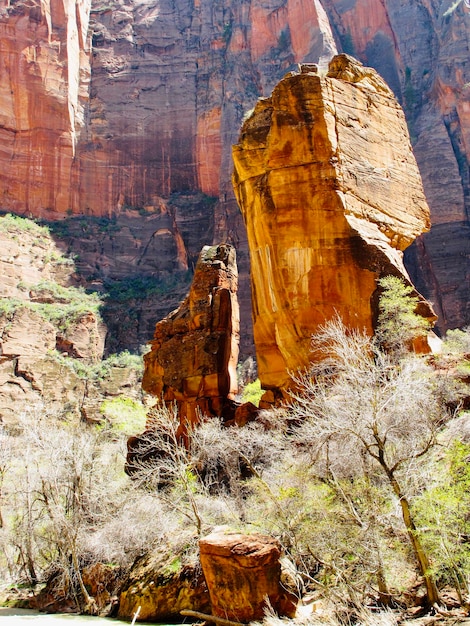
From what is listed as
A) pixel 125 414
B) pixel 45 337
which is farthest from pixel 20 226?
pixel 125 414

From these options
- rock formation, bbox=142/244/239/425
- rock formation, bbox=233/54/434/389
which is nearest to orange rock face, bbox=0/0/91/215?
rock formation, bbox=142/244/239/425

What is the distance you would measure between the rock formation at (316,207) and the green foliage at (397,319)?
1.64 feet

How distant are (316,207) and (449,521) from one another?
501 inches

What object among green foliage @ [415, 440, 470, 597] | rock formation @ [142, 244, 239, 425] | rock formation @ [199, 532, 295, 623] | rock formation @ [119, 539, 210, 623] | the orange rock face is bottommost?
rock formation @ [119, 539, 210, 623]

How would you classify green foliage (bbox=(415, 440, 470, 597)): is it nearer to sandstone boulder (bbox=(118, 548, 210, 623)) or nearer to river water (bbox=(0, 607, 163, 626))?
sandstone boulder (bbox=(118, 548, 210, 623))

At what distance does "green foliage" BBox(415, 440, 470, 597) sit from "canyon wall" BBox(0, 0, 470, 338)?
38.8m

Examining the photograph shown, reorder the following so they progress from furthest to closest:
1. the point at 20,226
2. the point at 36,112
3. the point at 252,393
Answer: the point at 36,112
the point at 20,226
the point at 252,393

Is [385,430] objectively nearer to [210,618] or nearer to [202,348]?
[210,618]

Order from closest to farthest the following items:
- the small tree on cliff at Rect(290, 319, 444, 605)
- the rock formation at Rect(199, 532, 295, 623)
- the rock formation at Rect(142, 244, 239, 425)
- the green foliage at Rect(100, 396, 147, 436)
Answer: the small tree on cliff at Rect(290, 319, 444, 605) → the rock formation at Rect(199, 532, 295, 623) → the rock formation at Rect(142, 244, 239, 425) → the green foliage at Rect(100, 396, 147, 436)

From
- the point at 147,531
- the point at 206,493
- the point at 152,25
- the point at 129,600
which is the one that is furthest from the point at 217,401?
the point at 152,25

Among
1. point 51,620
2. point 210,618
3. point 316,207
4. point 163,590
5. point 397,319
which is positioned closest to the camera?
point 210,618

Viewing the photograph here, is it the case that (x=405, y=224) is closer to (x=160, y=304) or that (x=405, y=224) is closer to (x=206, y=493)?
(x=206, y=493)

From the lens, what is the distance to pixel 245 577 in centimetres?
1097

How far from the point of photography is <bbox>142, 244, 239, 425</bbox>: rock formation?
23.1 m
